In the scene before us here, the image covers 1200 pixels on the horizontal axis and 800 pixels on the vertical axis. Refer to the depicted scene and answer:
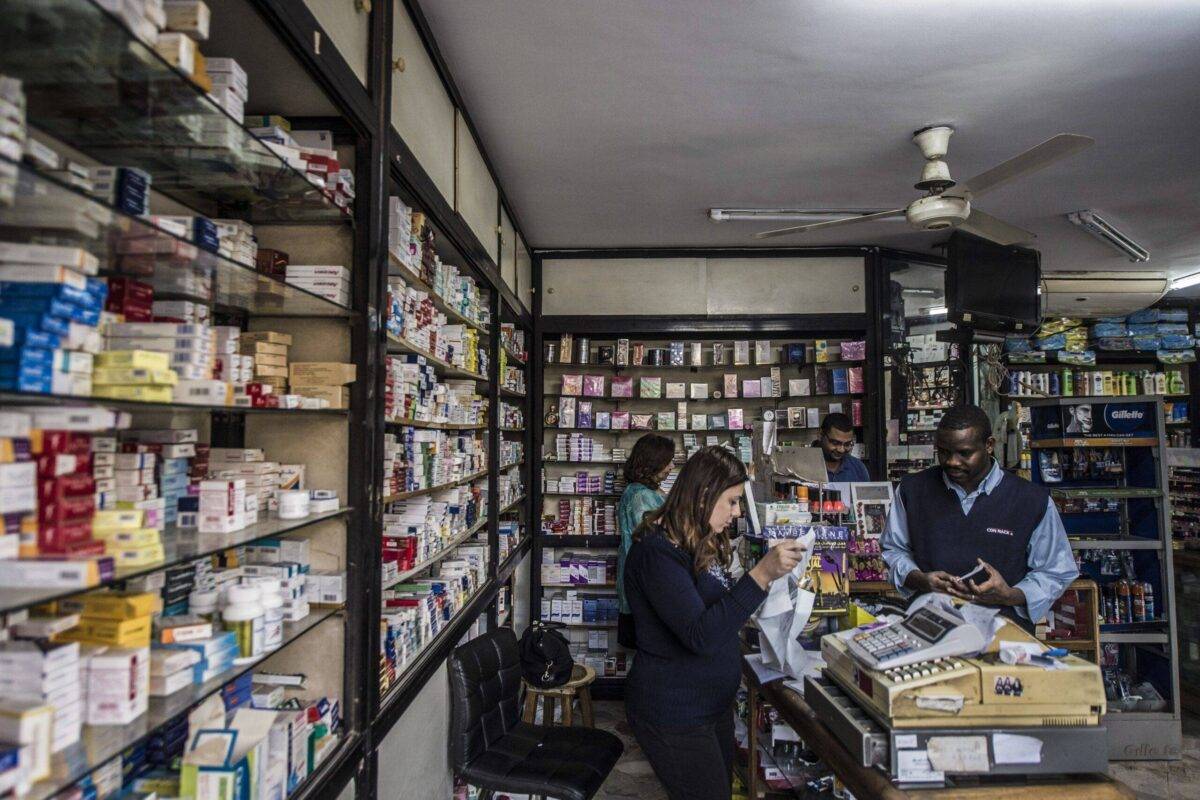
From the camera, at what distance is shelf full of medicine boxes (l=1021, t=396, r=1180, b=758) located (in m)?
4.51

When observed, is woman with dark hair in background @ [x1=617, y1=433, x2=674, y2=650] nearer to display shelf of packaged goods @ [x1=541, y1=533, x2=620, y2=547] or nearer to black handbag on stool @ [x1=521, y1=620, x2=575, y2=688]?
black handbag on stool @ [x1=521, y1=620, x2=575, y2=688]

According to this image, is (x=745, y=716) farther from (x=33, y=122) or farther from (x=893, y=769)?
(x=33, y=122)

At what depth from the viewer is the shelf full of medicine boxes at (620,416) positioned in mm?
5836

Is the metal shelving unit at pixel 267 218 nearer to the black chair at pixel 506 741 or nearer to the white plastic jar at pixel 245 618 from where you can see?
the white plastic jar at pixel 245 618

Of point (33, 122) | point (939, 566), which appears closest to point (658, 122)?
point (939, 566)

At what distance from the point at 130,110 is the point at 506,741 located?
2560 mm

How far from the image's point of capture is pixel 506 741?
9.57ft

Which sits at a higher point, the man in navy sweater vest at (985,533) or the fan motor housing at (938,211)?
the fan motor housing at (938,211)

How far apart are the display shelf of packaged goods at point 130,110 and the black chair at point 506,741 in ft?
6.20

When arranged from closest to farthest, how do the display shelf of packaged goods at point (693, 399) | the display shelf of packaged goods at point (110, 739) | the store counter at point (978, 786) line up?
the display shelf of packaged goods at point (110, 739)
the store counter at point (978, 786)
the display shelf of packaged goods at point (693, 399)

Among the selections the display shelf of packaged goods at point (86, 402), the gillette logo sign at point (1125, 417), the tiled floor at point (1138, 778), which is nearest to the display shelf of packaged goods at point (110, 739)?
the display shelf of packaged goods at point (86, 402)

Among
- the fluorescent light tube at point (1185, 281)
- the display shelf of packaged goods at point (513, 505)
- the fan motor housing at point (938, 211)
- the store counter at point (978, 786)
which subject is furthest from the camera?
the fluorescent light tube at point (1185, 281)

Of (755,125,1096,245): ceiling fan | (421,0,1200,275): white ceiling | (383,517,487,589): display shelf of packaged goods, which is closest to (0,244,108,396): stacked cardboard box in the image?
(383,517,487,589): display shelf of packaged goods

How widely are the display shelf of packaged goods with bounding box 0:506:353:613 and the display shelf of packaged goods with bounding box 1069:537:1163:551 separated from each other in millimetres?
4630
